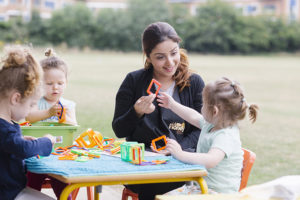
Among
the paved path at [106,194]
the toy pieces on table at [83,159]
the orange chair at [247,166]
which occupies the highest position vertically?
the toy pieces on table at [83,159]

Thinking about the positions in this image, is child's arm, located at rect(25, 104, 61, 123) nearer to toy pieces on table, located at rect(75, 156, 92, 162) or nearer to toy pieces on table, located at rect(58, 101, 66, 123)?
toy pieces on table, located at rect(58, 101, 66, 123)

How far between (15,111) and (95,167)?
0.50m

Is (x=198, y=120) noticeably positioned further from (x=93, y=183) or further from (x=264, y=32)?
(x=264, y=32)

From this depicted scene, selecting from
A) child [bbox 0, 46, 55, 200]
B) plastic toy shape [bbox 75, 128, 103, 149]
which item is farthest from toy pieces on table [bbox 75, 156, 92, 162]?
plastic toy shape [bbox 75, 128, 103, 149]

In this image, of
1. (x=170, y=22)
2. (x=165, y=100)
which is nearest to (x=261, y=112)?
(x=165, y=100)

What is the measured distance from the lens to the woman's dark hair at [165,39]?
3.15 meters

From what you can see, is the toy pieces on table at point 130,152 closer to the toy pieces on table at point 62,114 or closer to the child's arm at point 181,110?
the child's arm at point 181,110

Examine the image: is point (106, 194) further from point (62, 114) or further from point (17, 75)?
point (17, 75)

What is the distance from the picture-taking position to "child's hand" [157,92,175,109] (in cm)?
296

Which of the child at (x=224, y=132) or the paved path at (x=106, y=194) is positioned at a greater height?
the child at (x=224, y=132)

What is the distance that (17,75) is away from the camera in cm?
Answer: 228

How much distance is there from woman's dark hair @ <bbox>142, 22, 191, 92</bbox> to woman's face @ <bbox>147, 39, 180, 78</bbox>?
3 centimetres

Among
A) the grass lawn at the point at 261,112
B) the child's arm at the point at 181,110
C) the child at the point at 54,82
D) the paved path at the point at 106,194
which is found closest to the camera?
the child's arm at the point at 181,110

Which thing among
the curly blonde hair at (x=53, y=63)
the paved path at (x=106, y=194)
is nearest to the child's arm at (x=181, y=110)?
the curly blonde hair at (x=53, y=63)
